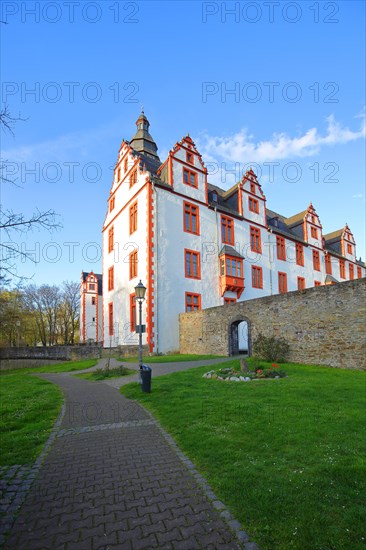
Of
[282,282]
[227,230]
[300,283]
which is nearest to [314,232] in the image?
[300,283]

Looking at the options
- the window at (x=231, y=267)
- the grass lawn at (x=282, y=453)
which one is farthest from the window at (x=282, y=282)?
the grass lawn at (x=282, y=453)

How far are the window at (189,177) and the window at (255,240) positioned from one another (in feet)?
27.7

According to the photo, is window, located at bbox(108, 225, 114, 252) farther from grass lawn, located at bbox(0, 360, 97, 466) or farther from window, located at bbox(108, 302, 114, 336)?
grass lawn, located at bbox(0, 360, 97, 466)

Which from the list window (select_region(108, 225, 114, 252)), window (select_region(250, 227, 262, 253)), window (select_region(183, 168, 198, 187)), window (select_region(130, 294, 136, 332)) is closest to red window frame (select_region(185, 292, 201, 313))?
window (select_region(130, 294, 136, 332))

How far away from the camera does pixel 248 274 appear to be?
31.0 metres

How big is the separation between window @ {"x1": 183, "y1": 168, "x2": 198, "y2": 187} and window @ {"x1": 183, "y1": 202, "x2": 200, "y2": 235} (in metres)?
1.97

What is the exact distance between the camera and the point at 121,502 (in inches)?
139

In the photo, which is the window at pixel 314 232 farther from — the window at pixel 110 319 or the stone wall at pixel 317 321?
the window at pixel 110 319

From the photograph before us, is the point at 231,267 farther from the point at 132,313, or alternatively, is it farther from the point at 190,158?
the point at 190,158

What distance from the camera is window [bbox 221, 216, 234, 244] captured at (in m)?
29.7

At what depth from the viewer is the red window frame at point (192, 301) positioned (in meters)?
25.8

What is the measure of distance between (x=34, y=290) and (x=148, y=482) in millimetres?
60174

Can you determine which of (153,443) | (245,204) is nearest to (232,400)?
(153,443)

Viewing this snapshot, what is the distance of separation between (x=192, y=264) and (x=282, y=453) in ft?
73.5
